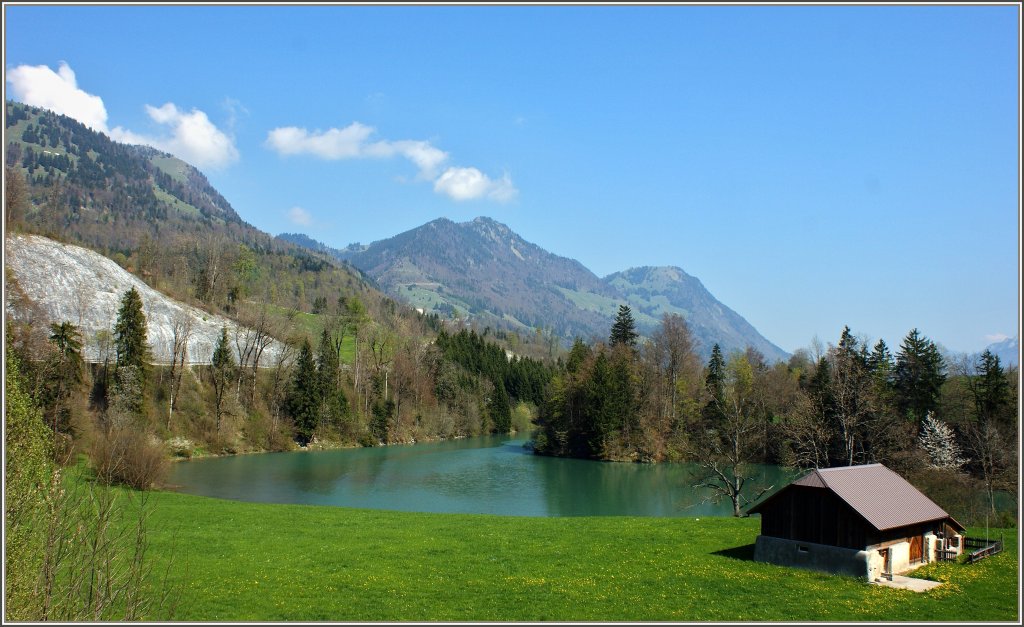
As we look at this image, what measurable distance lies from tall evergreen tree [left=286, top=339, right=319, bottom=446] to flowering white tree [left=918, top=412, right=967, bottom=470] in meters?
55.4

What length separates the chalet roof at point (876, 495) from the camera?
2112cm

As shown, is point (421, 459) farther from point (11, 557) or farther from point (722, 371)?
point (11, 557)

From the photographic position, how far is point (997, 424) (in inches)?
2035

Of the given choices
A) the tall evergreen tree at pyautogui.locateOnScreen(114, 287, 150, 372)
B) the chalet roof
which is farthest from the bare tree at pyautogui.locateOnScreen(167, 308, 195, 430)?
the chalet roof

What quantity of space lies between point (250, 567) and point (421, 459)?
150ft

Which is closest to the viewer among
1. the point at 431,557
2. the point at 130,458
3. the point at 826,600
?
the point at 826,600

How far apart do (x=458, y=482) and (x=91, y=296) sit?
44878mm

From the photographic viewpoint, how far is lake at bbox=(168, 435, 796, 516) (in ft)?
141

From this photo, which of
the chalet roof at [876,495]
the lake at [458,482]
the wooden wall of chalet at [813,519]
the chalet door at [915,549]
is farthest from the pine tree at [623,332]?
the chalet door at [915,549]

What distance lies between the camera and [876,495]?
2219cm

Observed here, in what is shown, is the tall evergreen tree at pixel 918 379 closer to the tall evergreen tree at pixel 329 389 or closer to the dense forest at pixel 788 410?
the dense forest at pixel 788 410

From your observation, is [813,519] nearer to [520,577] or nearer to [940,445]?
[520,577]

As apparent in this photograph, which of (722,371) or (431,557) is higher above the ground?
(722,371)

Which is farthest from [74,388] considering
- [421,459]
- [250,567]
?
[250,567]
